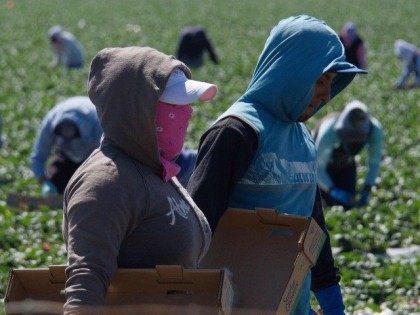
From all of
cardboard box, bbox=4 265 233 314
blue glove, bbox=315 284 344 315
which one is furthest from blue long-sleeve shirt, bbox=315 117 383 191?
cardboard box, bbox=4 265 233 314

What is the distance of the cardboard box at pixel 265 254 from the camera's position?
3299mm

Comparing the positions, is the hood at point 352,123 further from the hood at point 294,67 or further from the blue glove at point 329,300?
the hood at point 294,67

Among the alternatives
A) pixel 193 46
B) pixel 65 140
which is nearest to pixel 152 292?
pixel 65 140

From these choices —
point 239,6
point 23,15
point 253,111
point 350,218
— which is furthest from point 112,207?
point 239,6

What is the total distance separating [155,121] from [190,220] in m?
0.28

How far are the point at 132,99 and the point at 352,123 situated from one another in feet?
23.8

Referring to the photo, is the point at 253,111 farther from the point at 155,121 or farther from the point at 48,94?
the point at 48,94

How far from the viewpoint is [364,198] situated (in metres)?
10.8

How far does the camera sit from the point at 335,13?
1825 inches

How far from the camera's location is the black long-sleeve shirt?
3521mm

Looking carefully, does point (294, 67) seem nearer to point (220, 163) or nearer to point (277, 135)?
point (277, 135)

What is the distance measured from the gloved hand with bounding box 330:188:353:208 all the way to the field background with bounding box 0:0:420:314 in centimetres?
23

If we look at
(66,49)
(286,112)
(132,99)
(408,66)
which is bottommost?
(66,49)

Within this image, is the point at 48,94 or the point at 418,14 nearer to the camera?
the point at 48,94
